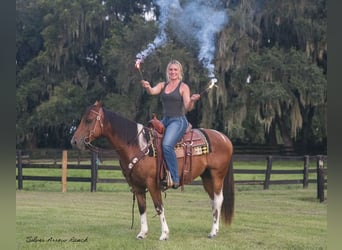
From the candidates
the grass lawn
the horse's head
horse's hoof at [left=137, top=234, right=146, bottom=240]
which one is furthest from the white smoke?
horse's hoof at [left=137, top=234, right=146, bottom=240]

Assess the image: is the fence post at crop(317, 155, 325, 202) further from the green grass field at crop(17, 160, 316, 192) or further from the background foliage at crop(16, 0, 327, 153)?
the background foliage at crop(16, 0, 327, 153)

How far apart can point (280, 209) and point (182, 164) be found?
2.96 m

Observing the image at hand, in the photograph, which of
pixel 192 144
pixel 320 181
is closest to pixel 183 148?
pixel 192 144

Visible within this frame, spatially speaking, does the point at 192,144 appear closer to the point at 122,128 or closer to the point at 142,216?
the point at 122,128

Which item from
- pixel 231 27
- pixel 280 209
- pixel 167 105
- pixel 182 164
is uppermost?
pixel 231 27

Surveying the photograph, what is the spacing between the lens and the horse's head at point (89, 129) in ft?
15.3

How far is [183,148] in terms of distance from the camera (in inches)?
199

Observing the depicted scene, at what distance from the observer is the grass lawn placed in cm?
463

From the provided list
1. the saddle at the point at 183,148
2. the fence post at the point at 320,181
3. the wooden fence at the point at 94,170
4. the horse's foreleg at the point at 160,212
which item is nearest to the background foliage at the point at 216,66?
the wooden fence at the point at 94,170

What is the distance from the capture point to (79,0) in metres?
16.3

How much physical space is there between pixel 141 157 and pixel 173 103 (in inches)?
24.7

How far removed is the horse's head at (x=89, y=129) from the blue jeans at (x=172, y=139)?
66 centimetres
